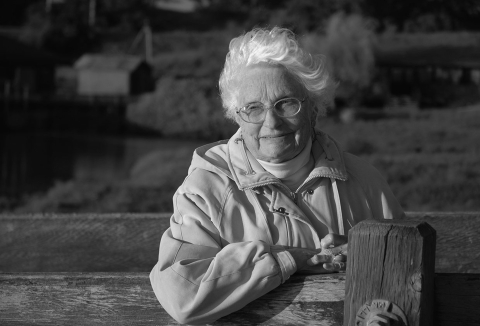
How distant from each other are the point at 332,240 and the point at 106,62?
95.1ft

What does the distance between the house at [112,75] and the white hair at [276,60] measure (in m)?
27.3

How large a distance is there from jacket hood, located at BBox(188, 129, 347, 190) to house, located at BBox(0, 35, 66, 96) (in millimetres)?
27273

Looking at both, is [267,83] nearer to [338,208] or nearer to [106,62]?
[338,208]

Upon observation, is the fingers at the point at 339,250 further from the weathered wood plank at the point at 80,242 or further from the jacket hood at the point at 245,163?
the weathered wood plank at the point at 80,242

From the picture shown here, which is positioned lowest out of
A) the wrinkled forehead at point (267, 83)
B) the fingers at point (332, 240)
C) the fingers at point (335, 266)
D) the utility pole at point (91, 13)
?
the fingers at point (335, 266)

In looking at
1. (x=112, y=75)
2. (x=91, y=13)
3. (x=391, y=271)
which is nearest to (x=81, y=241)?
(x=391, y=271)

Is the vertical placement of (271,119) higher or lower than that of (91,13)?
lower

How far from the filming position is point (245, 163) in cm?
155

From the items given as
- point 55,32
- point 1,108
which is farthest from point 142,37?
point 1,108

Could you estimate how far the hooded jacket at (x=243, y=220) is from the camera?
1302 mm

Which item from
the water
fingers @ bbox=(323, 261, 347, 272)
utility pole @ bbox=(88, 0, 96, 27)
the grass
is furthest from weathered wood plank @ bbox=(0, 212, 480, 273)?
utility pole @ bbox=(88, 0, 96, 27)

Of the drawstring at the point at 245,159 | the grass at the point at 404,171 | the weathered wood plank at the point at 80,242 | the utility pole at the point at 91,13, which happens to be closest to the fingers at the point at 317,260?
the drawstring at the point at 245,159

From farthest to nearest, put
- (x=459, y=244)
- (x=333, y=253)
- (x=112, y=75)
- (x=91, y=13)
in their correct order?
(x=112, y=75), (x=91, y=13), (x=459, y=244), (x=333, y=253)

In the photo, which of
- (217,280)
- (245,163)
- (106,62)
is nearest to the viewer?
(217,280)
